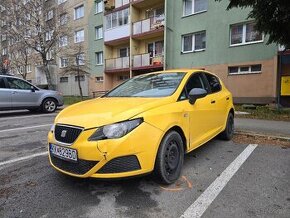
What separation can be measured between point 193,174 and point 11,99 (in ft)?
32.6

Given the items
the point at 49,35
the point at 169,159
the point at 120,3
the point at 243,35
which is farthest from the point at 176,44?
the point at 169,159

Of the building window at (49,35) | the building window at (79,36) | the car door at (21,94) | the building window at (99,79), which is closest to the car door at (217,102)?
the car door at (21,94)

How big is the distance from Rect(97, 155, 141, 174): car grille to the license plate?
384 millimetres

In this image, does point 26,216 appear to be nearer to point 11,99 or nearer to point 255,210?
point 255,210

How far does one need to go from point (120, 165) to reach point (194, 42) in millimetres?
17471

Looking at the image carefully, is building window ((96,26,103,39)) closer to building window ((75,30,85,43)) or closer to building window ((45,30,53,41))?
building window ((75,30,85,43))

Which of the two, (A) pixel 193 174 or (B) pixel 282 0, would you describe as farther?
(B) pixel 282 0

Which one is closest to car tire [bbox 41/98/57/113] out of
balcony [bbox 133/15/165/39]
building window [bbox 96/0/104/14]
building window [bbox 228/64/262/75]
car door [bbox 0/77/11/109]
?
car door [bbox 0/77/11/109]

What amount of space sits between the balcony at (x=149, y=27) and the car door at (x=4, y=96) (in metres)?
12.9

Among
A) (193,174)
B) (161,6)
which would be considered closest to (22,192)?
(193,174)

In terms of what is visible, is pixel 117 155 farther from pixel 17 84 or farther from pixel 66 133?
pixel 17 84

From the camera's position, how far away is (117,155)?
10.2 ft

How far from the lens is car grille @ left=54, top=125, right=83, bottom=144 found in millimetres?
3277

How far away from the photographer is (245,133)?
6.96 meters
